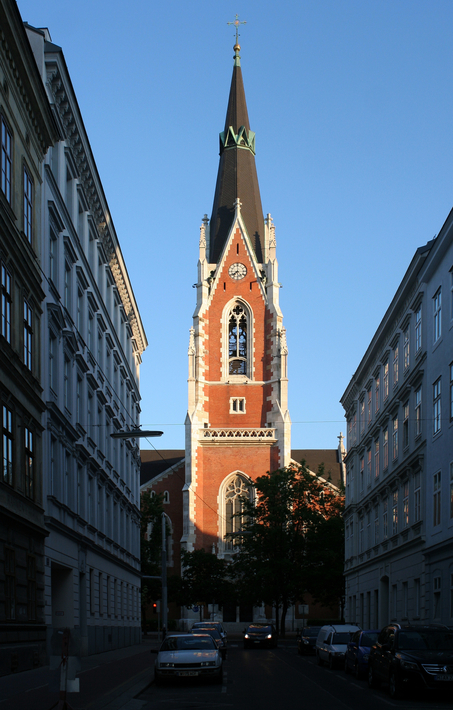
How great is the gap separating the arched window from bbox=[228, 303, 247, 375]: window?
9.37 metres

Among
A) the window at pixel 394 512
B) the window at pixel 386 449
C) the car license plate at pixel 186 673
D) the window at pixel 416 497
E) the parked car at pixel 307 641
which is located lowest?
the parked car at pixel 307 641

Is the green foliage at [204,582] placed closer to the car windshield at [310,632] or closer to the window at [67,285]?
the car windshield at [310,632]

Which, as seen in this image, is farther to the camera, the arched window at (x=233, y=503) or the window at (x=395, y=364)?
the arched window at (x=233, y=503)

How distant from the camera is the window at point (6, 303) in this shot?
2092 cm

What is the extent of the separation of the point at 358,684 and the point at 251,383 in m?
54.1

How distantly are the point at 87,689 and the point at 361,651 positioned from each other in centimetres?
832

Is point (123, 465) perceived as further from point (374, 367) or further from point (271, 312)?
point (271, 312)

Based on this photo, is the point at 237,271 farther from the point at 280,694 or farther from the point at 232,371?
the point at 280,694

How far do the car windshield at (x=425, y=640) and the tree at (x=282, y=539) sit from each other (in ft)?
137

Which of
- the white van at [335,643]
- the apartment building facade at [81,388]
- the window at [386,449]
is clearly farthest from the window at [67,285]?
the window at [386,449]

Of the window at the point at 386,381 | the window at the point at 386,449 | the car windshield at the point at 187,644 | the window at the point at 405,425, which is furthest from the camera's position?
the window at the point at 386,381

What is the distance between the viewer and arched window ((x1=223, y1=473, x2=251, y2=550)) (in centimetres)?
7200

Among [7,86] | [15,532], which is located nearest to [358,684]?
[15,532]

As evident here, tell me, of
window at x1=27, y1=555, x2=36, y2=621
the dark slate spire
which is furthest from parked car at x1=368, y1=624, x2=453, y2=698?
the dark slate spire
